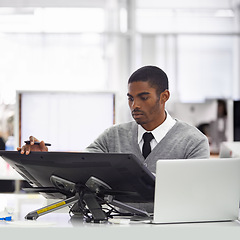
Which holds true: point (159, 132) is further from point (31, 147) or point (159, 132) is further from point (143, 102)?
point (31, 147)

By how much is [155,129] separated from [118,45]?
5.78 metres

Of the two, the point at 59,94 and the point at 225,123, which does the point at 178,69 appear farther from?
the point at 59,94

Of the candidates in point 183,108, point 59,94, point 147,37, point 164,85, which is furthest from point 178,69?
point 164,85

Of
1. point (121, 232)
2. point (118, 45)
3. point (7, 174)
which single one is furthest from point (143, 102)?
point (118, 45)

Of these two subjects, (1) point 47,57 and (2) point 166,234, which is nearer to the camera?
(2) point 166,234

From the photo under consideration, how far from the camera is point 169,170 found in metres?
1.52

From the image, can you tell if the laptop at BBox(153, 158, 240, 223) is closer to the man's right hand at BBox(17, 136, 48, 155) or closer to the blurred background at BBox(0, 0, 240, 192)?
the man's right hand at BBox(17, 136, 48, 155)

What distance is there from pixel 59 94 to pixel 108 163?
2.13m

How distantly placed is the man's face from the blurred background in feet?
17.1

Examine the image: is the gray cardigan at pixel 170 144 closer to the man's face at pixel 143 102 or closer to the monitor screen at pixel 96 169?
the man's face at pixel 143 102

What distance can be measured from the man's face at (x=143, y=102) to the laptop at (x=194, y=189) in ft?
1.78

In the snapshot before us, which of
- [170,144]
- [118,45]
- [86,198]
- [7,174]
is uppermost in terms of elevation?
[118,45]

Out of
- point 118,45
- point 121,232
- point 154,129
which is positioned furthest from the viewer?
point 118,45

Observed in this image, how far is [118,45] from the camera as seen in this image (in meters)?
7.83
